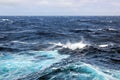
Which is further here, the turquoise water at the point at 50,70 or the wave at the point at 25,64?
the wave at the point at 25,64

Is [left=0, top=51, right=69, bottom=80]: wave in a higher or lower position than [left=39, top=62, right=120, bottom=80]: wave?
lower

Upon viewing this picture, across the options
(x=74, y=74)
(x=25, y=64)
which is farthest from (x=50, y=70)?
(x=25, y=64)

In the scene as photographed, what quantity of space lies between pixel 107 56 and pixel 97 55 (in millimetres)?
1250

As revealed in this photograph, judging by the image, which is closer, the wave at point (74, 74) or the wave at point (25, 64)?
the wave at point (74, 74)

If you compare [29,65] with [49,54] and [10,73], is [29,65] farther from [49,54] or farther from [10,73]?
[49,54]

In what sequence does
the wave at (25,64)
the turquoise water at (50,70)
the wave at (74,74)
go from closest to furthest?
the wave at (74,74) < the turquoise water at (50,70) < the wave at (25,64)

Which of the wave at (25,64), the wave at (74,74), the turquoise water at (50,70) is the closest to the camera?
the wave at (74,74)

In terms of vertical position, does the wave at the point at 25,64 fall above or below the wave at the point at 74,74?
below

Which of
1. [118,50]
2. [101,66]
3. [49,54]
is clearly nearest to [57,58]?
[49,54]

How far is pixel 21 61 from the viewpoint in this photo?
25.7m

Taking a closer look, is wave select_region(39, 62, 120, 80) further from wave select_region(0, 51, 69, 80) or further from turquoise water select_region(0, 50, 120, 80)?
wave select_region(0, 51, 69, 80)

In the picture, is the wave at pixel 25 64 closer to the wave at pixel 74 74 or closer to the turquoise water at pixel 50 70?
the turquoise water at pixel 50 70

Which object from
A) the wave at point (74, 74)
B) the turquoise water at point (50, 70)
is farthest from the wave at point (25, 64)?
the wave at point (74, 74)

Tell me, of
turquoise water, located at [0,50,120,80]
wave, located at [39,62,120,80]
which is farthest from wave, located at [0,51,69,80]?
wave, located at [39,62,120,80]
